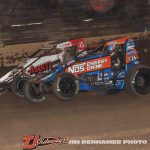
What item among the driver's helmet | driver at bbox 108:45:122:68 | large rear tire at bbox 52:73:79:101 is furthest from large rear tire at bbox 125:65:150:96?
large rear tire at bbox 52:73:79:101

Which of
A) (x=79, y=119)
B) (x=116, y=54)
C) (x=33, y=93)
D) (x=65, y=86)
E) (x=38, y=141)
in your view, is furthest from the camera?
(x=116, y=54)

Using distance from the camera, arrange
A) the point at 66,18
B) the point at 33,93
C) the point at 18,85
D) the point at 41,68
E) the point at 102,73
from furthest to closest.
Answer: the point at 66,18, the point at 41,68, the point at 18,85, the point at 102,73, the point at 33,93

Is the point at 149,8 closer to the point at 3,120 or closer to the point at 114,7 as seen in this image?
the point at 114,7

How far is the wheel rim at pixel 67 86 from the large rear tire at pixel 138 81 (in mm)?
1203

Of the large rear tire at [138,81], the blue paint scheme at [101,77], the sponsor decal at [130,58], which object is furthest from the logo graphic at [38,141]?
the sponsor decal at [130,58]

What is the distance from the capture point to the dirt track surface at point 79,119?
7.45m

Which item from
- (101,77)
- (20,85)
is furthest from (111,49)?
(20,85)

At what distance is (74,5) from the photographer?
16234 mm

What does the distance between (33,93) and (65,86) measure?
0.79 meters

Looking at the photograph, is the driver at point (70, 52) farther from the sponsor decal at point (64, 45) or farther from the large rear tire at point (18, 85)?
the large rear tire at point (18, 85)

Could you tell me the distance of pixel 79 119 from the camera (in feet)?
28.3

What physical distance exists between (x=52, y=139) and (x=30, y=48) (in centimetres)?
763

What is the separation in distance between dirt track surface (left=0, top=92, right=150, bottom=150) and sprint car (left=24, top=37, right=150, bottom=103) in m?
0.27

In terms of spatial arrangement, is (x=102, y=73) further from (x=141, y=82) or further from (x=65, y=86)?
(x=65, y=86)
